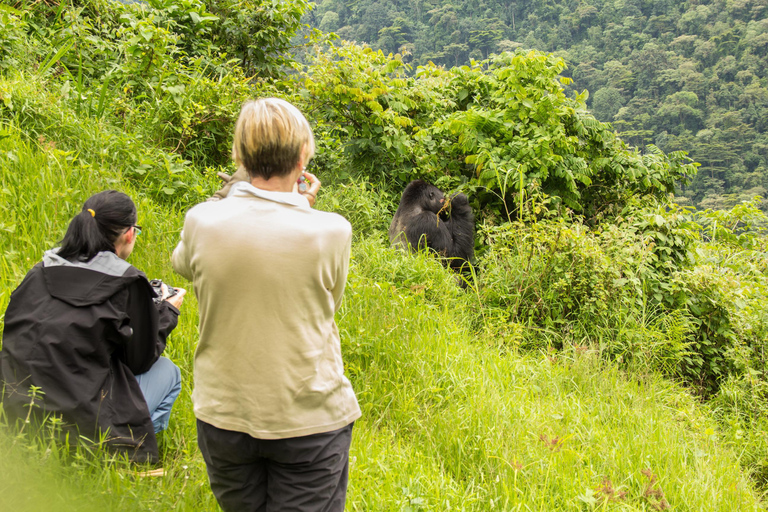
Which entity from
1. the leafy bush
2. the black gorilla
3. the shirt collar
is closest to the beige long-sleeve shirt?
the shirt collar

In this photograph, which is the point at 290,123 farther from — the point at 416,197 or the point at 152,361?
the point at 416,197

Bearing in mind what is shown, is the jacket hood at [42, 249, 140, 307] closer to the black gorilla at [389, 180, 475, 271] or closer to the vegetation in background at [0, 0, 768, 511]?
the vegetation in background at [0, 0, 768, 511]

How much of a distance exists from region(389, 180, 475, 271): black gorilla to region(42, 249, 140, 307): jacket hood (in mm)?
3176

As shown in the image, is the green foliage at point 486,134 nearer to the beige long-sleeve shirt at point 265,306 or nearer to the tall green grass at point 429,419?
the tall green grass at point 429,419

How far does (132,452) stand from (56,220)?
1.97 meters

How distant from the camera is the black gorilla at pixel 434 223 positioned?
16.9ft

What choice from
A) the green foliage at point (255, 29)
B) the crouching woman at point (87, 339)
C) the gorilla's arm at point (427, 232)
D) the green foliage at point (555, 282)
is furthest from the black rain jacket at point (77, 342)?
the green foliage at point (255, 29)

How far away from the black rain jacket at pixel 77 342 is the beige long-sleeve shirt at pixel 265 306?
84 cm

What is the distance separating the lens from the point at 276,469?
135cm

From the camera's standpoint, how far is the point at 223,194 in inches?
70.0

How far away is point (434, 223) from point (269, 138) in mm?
3968

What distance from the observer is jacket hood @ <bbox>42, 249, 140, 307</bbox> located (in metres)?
1.95

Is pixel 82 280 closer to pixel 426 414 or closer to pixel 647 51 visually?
pixel 426 414

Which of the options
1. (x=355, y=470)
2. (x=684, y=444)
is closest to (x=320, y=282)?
(x=355, y=470)
